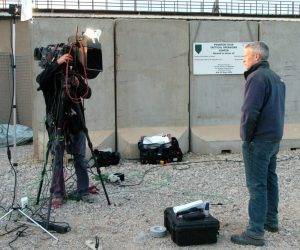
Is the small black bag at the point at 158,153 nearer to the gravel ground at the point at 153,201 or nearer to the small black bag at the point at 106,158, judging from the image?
the gravel ground at the point at 153,201

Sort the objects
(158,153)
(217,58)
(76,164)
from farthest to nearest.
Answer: (217,58)
(158,153)
(76,164)

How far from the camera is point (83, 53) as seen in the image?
6.06 m

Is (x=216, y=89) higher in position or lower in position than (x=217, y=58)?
lower

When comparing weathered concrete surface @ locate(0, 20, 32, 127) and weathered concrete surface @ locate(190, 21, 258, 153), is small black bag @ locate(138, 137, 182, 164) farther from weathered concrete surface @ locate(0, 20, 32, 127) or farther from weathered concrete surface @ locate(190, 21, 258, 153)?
weathered concrete surface @ locate(0, 20, 32, 127)

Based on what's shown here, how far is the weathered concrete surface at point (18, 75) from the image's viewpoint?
1376 centimetres

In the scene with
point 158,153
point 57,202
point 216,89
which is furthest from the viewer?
point 216,89

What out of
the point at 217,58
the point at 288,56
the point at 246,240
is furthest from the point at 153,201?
the point at 288,56

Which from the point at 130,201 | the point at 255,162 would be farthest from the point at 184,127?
the point at 255,162

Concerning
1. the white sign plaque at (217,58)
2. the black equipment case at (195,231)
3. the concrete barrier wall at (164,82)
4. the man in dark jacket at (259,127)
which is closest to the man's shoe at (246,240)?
the man in dark jacket at (259,127)

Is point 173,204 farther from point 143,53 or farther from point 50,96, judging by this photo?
point 143,53

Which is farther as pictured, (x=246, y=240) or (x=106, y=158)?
(x=106, y=158)

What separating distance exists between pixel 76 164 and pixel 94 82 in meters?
3.34

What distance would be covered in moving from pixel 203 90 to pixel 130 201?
13.3 feet

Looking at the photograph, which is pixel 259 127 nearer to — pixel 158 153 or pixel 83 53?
pixel 83 53
